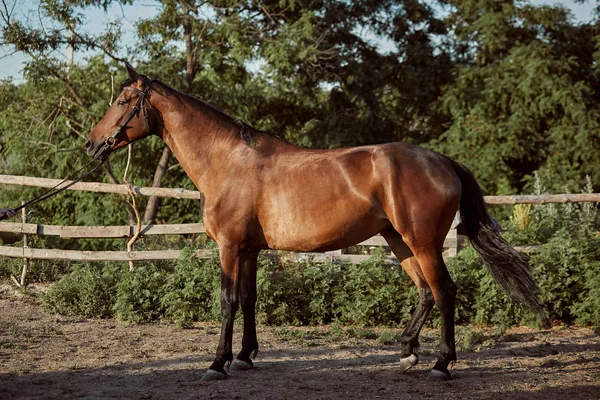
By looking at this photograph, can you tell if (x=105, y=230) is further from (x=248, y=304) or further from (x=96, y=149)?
(x=248, y=304)

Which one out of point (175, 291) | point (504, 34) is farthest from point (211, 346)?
point (504, 34)

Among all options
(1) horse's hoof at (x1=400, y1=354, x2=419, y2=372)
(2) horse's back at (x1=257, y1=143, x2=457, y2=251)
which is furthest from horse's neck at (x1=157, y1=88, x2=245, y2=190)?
(1) horse's hoof at (x1=400, y1=354, x2=419, y2=372)

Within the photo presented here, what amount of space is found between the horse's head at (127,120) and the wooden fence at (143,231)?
100 inches

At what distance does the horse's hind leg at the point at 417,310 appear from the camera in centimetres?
552

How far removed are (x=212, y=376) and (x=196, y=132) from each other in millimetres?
1991

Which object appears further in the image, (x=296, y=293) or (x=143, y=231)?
(x=143, y=231)

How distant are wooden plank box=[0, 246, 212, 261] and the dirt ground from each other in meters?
0.99

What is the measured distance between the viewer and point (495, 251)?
5363 millimetres

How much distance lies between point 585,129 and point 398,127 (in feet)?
14.1

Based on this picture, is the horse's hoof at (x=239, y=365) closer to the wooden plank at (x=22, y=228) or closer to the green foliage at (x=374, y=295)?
the green foliage at (x=374, y=295)

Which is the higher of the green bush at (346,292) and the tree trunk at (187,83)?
the tree trunk at (187,83)

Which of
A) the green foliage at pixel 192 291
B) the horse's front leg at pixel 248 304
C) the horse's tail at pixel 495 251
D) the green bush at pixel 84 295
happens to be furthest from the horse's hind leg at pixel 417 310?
the green bush at pixel 84 295

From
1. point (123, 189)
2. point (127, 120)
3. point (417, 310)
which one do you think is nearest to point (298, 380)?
point (417, 310)

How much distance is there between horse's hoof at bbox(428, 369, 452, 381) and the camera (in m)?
5.11
